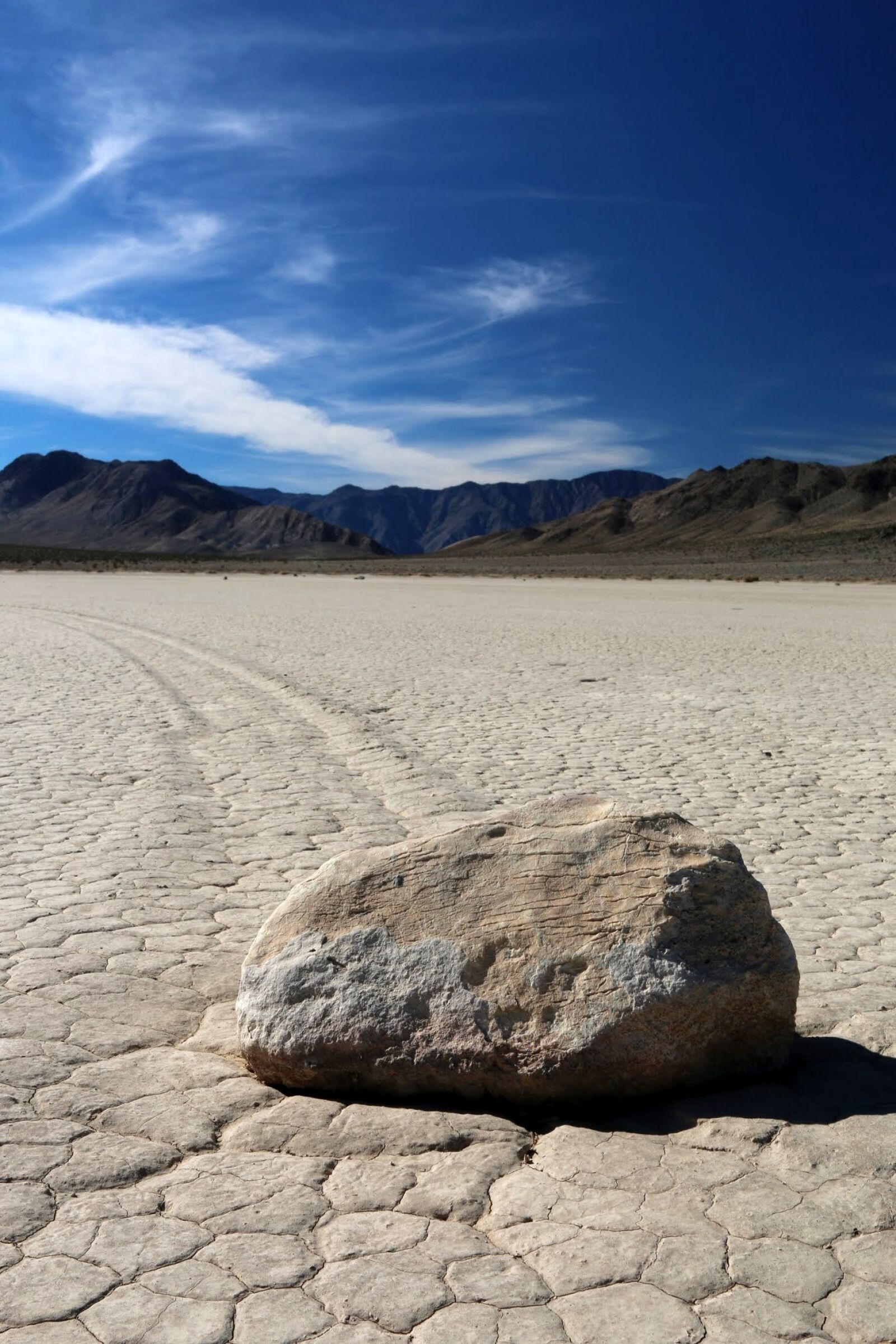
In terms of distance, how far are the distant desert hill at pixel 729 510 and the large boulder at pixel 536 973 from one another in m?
121

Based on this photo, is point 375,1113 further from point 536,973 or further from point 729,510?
point 729,510

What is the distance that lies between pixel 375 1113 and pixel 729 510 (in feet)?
524

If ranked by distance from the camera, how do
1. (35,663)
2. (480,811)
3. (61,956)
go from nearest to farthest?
1. (61,956)
2. (480,811)
3. (35,663)

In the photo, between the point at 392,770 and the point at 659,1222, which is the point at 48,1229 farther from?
the point at 392,770

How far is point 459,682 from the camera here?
39.8 feet

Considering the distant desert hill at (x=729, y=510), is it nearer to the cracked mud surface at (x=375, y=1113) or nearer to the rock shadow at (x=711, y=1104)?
the cracked mud surface at (x=375, y=1113)

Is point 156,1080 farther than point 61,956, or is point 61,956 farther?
point 61,956

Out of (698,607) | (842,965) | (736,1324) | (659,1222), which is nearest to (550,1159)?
(659,1222)

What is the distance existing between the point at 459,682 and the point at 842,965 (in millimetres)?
8331

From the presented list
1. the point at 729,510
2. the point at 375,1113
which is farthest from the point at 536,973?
the point at 729,510

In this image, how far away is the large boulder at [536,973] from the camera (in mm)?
2816

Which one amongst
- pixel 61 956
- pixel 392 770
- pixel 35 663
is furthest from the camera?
pixel 35 663

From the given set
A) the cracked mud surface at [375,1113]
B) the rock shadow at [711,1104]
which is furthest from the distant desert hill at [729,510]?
the rock shadow at [711,1104]

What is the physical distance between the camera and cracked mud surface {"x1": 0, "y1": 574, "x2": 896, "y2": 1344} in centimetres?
213
